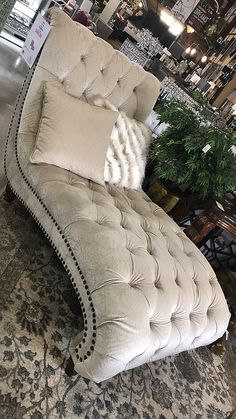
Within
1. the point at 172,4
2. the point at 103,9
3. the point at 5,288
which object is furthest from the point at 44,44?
the point at 172,4

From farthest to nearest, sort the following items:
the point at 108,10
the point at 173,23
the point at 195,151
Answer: the point at 173,23 < the point at 108,10 < the point at 195,151

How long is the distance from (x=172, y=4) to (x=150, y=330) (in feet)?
32.4

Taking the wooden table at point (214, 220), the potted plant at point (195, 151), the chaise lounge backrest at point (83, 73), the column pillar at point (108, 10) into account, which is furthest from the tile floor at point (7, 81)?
the column pillar at point (108, 10)

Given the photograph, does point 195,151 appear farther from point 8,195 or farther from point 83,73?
point 8,195

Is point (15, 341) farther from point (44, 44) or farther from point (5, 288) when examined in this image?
point (44, 44)

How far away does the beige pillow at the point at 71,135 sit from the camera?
5.46 ft

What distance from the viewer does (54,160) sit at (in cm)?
168

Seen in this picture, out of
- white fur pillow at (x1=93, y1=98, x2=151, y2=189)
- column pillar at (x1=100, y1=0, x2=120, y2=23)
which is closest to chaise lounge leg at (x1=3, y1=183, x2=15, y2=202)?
white fur pillow at (x1=93, y1=98, x2=151, y2=189)

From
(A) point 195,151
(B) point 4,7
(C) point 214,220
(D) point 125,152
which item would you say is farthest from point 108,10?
(C) point 214,220

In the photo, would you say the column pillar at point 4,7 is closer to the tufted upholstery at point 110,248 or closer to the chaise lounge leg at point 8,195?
the tufted upholstery at point 110,248

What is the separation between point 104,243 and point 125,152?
82cm

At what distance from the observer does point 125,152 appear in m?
2.08

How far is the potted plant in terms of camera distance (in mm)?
2188

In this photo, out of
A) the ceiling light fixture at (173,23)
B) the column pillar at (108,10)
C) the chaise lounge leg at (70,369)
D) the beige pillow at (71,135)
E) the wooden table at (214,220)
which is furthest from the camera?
the ceiling light fixture at (173,23)
